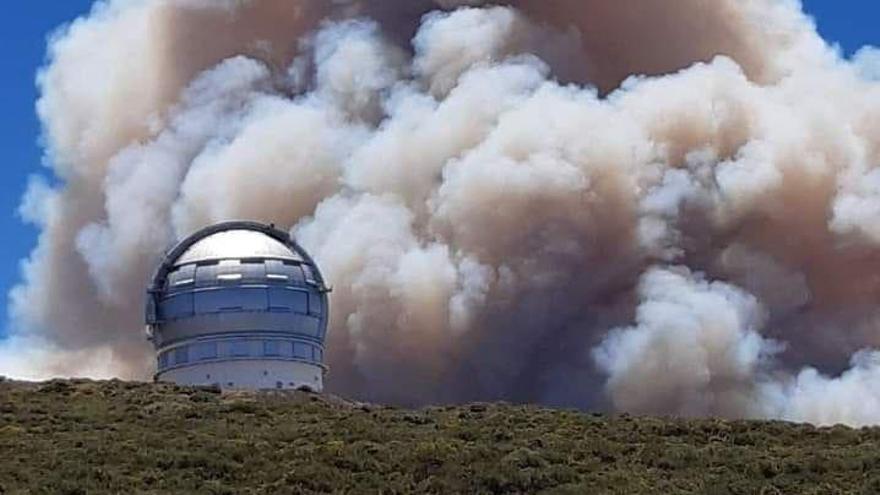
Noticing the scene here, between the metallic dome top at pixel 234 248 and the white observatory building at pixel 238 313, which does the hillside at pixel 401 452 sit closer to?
the white observatory building at pixel 238 313

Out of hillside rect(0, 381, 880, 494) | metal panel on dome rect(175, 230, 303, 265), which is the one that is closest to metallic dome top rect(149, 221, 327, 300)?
metal panel on dome rect(175, 230, 303, 265)

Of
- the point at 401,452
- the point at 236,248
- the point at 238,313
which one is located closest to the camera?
the point at 401,452

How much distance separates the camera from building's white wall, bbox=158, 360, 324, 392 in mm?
42719

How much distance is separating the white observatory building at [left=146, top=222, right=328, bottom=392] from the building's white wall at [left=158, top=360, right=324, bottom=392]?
3 cm

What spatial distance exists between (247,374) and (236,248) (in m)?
3.43

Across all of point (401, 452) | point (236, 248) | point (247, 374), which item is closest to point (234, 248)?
point (236, 248)

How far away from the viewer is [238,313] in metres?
42.7

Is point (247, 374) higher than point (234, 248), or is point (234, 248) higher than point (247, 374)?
point (234, 248)

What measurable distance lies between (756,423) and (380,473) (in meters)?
9.30

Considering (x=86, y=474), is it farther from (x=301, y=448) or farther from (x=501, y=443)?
(x=501, y=443)

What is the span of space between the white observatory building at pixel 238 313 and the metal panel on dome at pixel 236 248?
3cm

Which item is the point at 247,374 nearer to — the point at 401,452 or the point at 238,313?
the point at 238,313

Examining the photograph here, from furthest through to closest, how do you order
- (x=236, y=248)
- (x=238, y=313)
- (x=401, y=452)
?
1. (x=236, y=248)
2. (x=238, y=313)
3. (x=401, y=452)

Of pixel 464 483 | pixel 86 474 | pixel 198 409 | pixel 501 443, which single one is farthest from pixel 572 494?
pixel 198 409
